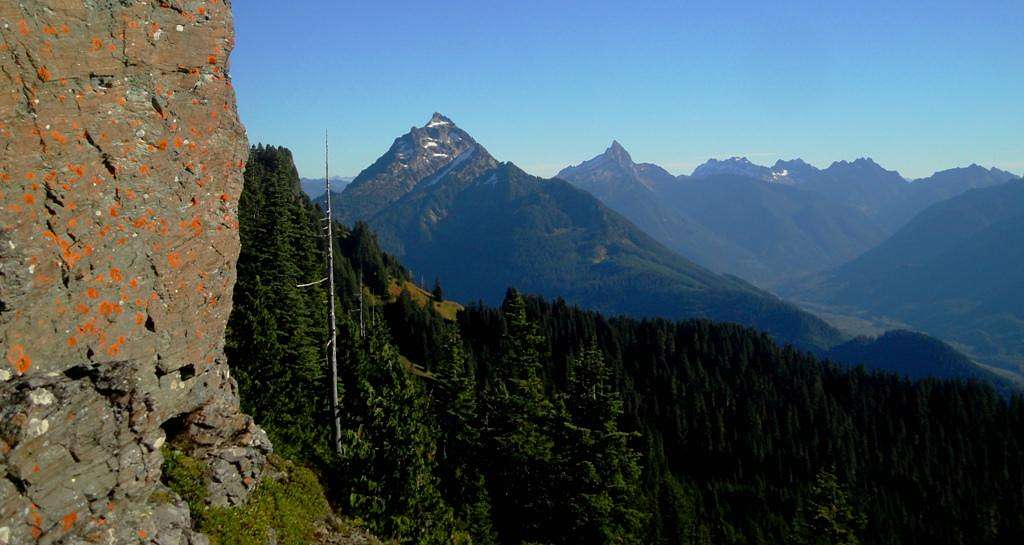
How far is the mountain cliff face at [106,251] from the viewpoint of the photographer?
9.04 meters

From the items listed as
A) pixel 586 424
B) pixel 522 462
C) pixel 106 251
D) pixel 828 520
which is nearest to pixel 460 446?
pixel 522 462

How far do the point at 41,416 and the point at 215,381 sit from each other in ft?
19.4

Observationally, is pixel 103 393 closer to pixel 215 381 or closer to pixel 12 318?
pixel 12 318

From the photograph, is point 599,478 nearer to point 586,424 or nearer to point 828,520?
point 586,424

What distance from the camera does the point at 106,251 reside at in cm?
1055

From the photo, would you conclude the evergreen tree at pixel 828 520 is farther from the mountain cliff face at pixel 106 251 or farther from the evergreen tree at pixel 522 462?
the mountain cliff face at pixel 106 251

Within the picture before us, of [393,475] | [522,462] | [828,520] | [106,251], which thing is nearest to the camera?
[106,251]

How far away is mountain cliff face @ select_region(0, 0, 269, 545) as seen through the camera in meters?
9.04

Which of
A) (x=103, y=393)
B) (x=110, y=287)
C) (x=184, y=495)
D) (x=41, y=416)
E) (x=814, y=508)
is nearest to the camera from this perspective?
(x=41, y=416)

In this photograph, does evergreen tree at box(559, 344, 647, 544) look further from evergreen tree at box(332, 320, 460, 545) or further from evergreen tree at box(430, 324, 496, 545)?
evergreen tree at box(332, 320, 460, 545)

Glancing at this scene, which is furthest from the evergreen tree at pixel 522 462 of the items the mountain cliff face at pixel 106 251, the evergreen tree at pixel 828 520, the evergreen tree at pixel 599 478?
the evergreen tree at pixel 828 520

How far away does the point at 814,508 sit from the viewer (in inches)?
1966

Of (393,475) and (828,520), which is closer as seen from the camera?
(393,475)

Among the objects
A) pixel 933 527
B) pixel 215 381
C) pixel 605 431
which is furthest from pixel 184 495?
pixel 933 527
